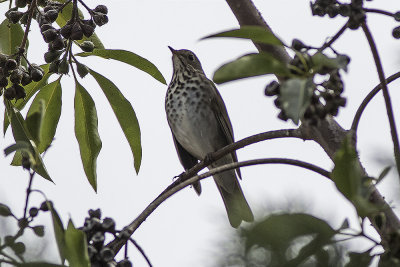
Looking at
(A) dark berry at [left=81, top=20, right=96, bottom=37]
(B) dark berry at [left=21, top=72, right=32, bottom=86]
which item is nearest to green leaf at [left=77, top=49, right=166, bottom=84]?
(A) dark berry at [left=81, top=20, right=96, bottom=37]

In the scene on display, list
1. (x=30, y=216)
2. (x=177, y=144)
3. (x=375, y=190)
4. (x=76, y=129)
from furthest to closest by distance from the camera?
1. (x=177, y=144)
2. (x=76, y=129)
3. (x=375, y=190)
4. (x=30, y=216)

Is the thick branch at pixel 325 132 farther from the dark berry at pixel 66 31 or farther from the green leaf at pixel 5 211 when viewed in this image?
the green leaf at pixel 5 211

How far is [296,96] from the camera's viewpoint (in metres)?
1.39

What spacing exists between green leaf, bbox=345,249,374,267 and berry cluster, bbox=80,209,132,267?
2.06ft

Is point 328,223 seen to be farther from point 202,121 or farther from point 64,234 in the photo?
point 202,121

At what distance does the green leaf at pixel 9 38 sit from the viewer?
3.07 meters

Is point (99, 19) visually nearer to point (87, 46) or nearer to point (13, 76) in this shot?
point (87, 46)

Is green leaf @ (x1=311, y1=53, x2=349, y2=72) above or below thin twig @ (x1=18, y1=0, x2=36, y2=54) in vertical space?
below

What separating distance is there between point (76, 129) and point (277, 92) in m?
1.38

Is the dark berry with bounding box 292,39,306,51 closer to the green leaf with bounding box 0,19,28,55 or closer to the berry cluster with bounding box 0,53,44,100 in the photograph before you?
the berry cluster with bounding box 0,53,44,100

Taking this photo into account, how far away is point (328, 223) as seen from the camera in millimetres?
1431

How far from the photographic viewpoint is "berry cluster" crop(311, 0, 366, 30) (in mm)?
1766

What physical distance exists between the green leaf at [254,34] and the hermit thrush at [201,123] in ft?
9.10

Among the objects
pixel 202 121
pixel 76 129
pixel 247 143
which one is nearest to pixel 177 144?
pixel 202 121
